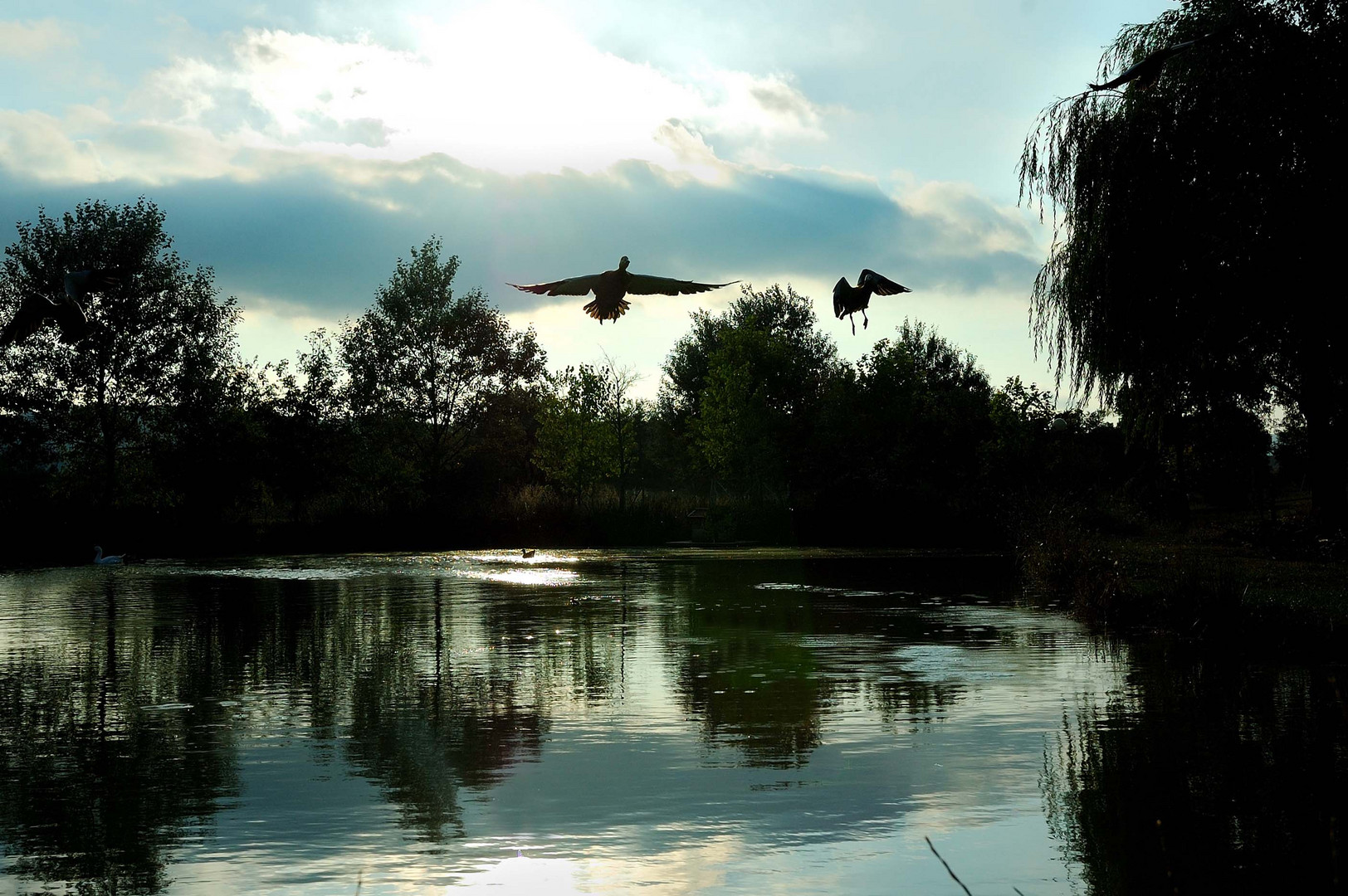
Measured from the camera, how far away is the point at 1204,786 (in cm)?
764

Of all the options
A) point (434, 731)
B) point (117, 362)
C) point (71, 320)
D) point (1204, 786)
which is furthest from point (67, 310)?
point (117, 362)

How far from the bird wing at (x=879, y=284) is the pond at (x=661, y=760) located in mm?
3635

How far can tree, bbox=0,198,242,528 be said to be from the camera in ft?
146

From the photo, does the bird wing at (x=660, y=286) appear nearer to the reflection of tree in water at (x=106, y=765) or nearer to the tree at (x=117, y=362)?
the reflection of tree in water at (x=106, y=765)

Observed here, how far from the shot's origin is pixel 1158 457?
31344mm

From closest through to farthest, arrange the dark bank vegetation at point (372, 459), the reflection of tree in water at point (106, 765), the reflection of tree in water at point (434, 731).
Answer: the reflection of tree in water at point (106, 765) → the reflection of tree in water at point (434, 731) → the dark bank vegetation at point (372, 459)

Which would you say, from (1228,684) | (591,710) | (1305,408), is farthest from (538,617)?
(1305,408)

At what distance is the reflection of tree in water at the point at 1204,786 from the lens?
19.5 ft

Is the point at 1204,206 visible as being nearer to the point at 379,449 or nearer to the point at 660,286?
the point at 660,286

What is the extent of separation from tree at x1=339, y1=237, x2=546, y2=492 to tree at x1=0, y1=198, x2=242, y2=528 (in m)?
13.7

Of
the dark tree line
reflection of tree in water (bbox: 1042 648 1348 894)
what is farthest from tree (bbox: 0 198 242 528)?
reflection of tree in water (bbox: 1042 648 1348 894)

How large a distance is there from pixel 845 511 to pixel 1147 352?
29.0 meters

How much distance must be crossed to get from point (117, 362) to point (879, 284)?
40.1 m

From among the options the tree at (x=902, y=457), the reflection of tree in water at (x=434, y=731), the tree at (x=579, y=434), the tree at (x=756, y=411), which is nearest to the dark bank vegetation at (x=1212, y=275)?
the reflection of tree in water at (x=434, y=731)
